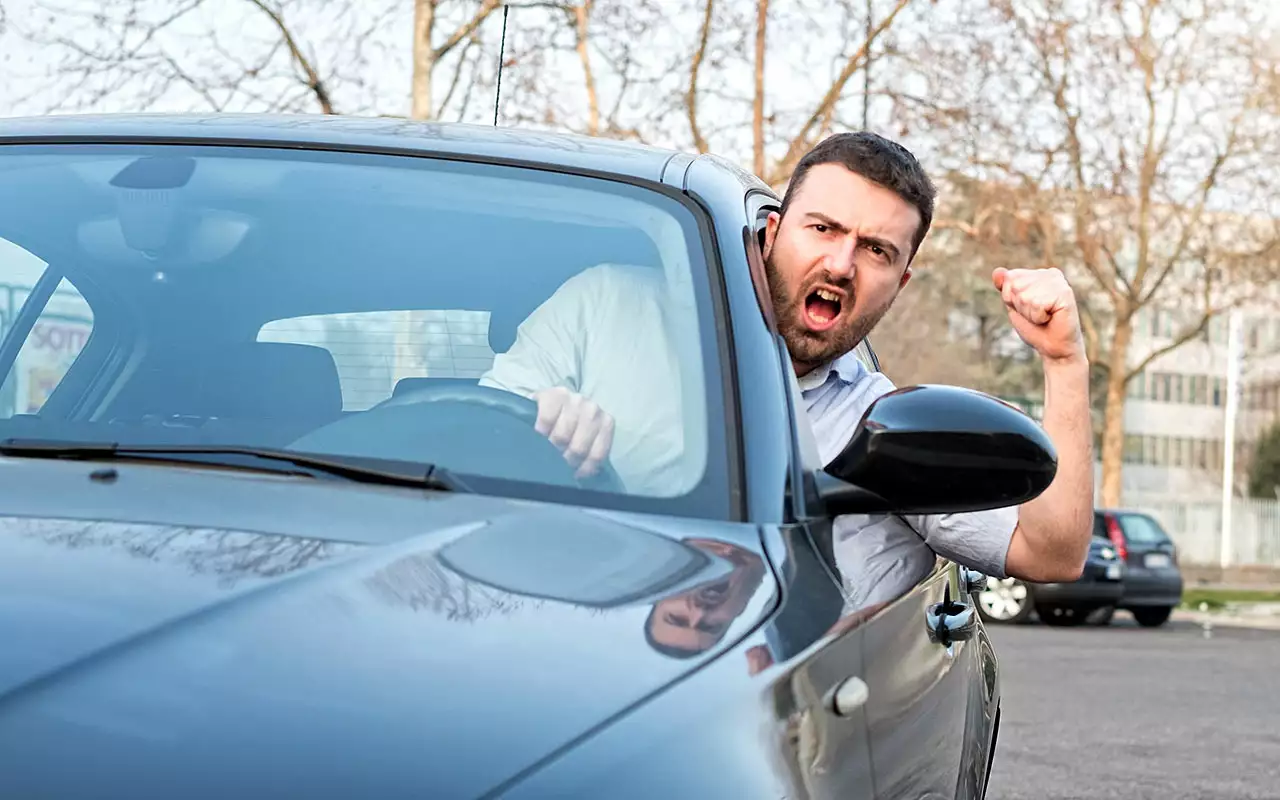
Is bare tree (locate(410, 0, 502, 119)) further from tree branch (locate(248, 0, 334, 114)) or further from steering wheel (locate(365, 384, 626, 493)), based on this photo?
steering wheel (locate(365, 384, 626, 493))

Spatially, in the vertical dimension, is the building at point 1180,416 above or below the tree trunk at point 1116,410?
below

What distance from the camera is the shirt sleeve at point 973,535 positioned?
295 centimetres

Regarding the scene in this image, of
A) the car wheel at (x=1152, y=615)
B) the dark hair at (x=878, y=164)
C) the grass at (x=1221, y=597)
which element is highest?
the dark hair at (x=878, y=164)

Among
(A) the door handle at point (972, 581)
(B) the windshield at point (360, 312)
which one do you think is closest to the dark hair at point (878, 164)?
(B) the windshield at point (360, 312)

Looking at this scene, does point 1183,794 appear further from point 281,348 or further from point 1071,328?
point 281,348

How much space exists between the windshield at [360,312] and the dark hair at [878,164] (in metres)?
0.67

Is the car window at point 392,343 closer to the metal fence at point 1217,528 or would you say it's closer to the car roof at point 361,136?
the car roof at point 361,136

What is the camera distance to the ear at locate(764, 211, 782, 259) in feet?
10.4

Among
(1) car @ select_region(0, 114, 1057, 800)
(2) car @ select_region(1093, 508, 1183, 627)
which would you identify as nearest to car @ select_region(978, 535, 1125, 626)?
(2) car @ select_region(1093, 508, 1183, 627)

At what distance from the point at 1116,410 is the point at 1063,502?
3533cm

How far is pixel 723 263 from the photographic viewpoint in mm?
2619

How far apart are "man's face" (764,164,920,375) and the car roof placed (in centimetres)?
30

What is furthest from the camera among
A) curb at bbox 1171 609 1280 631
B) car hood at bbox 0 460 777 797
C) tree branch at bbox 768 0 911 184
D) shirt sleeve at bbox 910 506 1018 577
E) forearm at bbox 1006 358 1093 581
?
curb at bbox 1171 609 1280 631

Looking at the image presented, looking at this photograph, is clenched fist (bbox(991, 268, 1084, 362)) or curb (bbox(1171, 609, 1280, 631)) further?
curb (bbox(1171, 609, 1280, 631))
